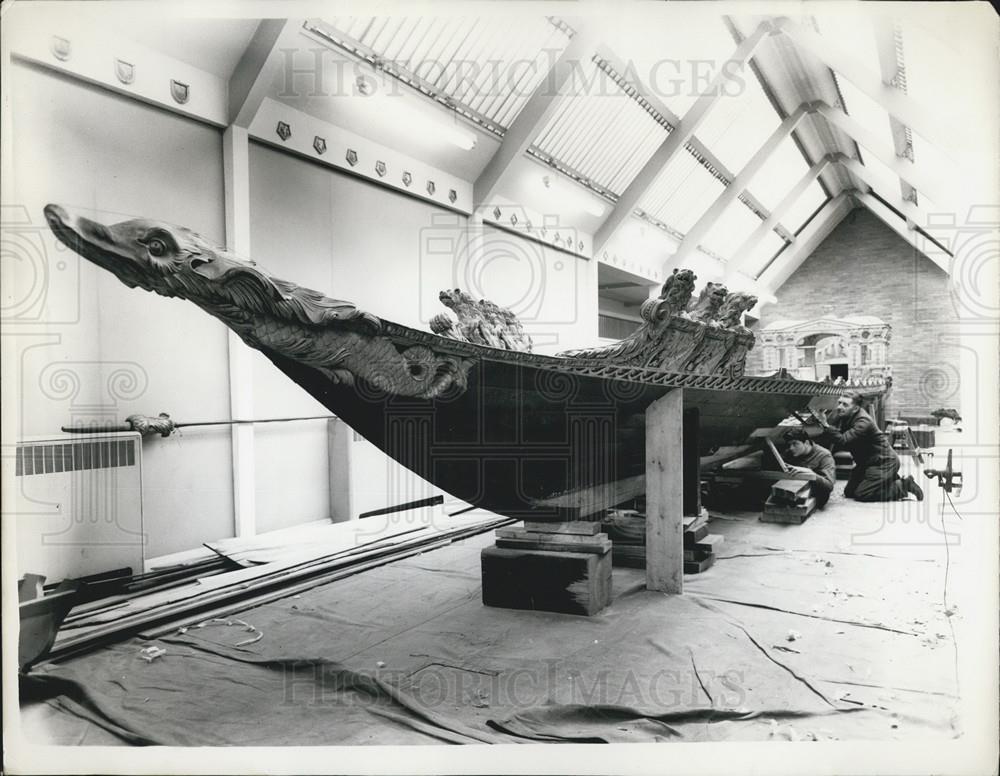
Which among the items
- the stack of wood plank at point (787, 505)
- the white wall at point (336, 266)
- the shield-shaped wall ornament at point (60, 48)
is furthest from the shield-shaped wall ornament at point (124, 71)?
the stack of wood plank at point (787, 505)

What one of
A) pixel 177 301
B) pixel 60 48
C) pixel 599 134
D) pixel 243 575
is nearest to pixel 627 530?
pixel 243 575

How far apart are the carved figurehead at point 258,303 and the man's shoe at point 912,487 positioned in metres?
5.25

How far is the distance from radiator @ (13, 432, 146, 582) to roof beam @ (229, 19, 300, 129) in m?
2.21

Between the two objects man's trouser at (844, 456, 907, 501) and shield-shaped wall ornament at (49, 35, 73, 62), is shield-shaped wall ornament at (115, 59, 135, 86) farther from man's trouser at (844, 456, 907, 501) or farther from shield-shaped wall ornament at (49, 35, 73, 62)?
man's trouser at (844, 456, 907, 501)

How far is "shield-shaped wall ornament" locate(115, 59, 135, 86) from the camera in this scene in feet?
11.5

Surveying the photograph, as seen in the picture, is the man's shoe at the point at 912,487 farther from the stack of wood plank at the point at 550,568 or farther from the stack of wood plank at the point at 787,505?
the stack of wood plank at the point at 550,568

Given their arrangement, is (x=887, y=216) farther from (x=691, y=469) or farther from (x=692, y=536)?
(x=692, y=536)

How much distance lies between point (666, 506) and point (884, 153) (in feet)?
27.6

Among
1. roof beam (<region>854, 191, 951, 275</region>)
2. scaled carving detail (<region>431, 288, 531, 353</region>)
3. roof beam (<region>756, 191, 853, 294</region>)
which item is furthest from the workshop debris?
roof beam (<region>854, 191, 951, 275</region>)

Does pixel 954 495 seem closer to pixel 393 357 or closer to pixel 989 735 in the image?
pixel 989 735

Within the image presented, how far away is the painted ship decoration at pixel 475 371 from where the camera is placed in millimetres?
1924

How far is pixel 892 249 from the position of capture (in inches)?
649

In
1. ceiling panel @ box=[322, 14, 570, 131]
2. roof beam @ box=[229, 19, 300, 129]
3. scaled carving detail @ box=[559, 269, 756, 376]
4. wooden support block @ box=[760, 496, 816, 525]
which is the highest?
ceiling panel @ box=[322, 14, 570, 131]
